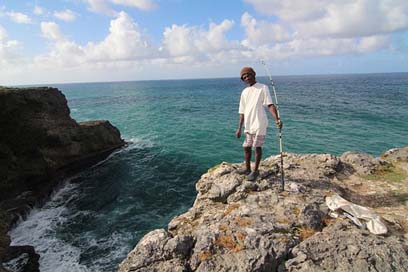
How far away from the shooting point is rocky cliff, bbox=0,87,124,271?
19.4m

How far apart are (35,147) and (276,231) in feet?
76.4

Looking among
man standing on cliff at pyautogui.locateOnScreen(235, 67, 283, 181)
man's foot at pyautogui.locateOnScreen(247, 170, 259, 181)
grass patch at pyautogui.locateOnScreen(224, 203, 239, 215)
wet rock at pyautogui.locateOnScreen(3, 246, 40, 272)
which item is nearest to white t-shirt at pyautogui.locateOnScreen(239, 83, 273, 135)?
man standing on cliff at pyautogui.locateOnScreen(235, 67, 283, 181)

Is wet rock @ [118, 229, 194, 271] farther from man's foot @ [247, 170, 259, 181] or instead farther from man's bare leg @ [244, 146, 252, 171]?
man's bare leg @ [244, 146, 252, 171]

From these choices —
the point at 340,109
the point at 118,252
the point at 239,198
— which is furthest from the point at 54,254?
the point at 340,109

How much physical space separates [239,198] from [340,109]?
4651 cm

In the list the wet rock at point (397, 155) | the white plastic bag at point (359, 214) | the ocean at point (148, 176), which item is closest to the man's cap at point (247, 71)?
the white plastic bag at point (359, 214)

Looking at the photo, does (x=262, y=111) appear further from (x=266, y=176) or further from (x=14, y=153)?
(x=14, y=153)

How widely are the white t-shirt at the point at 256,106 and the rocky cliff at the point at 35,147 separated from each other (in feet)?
44.1

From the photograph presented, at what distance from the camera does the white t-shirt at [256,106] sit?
838 cm

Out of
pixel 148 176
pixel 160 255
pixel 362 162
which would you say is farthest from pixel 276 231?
pixel 148 176

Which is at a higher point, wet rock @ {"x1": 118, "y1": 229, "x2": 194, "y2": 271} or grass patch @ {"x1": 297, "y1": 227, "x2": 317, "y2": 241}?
grass patch @ {"x1": 297, "y1": 227, "x2": 317, "y2": 241}

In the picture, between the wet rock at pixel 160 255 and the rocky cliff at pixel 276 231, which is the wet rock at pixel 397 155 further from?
the wet rock at pixel 160 255

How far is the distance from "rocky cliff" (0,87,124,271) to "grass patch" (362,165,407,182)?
16687 millimetres

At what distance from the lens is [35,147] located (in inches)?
915
